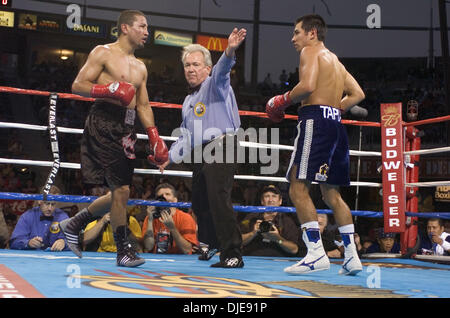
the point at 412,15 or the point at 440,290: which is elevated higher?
the point at 412,15

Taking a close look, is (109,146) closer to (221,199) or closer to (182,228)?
(221,199)

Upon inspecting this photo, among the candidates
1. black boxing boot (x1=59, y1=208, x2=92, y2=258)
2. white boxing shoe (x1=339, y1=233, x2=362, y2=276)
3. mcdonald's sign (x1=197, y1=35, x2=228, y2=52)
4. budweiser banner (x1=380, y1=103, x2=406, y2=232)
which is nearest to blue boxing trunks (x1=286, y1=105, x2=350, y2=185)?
white boxing shoe (x1=339, y1=233, x2=362, y2=276)

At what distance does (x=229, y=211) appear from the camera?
2762 millimetres

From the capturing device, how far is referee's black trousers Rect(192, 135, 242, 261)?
2.75m

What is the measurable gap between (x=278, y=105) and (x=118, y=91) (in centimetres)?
77

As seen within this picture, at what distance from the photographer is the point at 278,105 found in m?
2.67

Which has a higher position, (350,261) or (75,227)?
(75,227)

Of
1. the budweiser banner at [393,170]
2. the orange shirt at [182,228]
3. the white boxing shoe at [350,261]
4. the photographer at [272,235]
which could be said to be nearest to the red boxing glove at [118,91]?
the white boxing shoe at [350,261]

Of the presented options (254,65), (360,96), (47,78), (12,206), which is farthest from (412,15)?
(360,96)

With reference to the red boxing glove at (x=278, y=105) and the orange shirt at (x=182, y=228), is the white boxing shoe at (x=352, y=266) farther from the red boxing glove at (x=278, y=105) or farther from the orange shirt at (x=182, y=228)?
the orange shirt at (x=182, y=228)

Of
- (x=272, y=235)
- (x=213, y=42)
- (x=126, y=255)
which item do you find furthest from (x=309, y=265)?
(x=213, y=42)

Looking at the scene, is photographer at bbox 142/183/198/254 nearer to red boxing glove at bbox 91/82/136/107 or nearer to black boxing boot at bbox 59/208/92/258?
black boxing boot at bbox 59/208/92/258

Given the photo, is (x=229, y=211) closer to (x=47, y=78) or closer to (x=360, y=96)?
(x=360, y=96)
